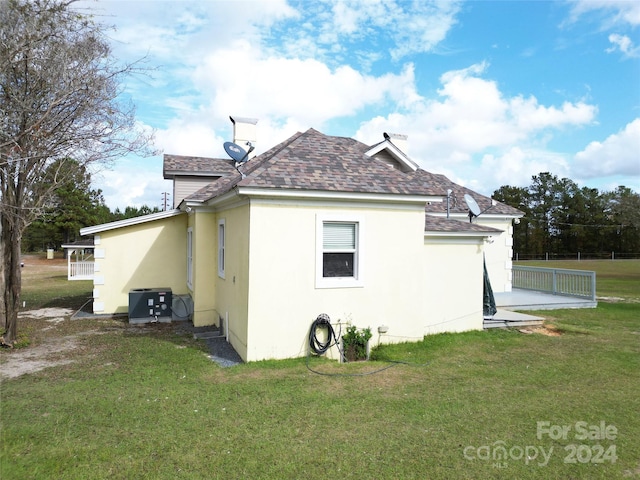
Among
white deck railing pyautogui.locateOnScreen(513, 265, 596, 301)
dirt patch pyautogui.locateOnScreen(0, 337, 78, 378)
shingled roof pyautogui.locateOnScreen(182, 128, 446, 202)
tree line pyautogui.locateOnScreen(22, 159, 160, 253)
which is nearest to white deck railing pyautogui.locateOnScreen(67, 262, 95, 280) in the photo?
tree line pyautogui.locateOnScreen(22, 159, 160, 253)

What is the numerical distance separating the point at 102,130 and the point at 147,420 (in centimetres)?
840

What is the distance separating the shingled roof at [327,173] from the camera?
7922 mm

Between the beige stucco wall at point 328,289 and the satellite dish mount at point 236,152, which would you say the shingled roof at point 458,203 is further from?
the satellite dish mount at point 236,152

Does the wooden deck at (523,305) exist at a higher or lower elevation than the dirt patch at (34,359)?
higher

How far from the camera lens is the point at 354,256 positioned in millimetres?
8578

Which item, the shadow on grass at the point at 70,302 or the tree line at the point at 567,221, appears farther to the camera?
the tree line at the point at 567,221

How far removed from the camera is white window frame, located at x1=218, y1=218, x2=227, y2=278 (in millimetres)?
10188

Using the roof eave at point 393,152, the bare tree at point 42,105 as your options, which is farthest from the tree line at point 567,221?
the bare tree at point 42,105

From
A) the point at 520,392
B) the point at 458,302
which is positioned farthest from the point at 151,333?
the point at 520,392

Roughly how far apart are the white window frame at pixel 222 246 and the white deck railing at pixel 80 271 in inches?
810

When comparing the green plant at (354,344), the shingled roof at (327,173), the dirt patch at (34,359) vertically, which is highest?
the shingled roof at (327,173)

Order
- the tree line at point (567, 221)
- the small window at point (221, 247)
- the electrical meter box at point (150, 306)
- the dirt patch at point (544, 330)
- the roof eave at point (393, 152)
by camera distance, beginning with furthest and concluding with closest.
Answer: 1. the tree line at point (567, 221)
2. the roof eave at point (393, 152)
3. the electrical meter box at point (150, 306)
4. the dirt patch at point (544, 330)
5. the small window at point (221, 247)

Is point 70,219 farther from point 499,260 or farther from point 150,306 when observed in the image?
point 499,260

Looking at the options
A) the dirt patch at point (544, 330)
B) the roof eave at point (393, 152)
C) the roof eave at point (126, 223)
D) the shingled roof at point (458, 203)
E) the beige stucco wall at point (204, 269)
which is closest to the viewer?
the dirt patch at point (544, 330)
